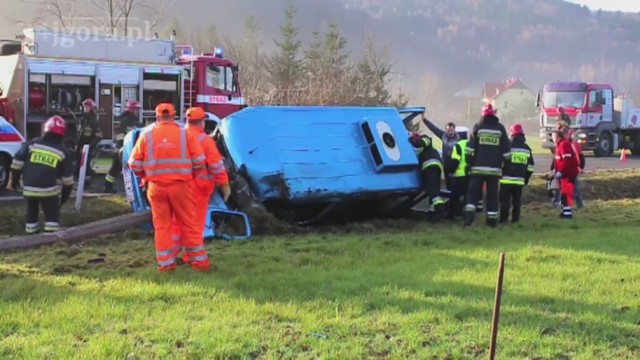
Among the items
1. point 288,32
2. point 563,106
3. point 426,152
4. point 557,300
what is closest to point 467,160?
point 426,152

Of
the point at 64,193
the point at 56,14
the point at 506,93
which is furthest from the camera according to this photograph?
the point at 506,93

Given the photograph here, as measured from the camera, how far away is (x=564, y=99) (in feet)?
87.7

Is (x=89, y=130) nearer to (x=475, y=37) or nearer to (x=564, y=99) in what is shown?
(x=564, y=99)

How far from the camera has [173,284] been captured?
5688 millimetres

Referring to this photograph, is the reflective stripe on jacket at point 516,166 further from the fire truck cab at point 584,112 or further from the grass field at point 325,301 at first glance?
the fire truck cab at point 584,112

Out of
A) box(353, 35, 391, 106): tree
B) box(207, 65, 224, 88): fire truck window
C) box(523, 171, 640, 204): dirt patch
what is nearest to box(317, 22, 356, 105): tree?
box(353, 35, 391, 106): tree

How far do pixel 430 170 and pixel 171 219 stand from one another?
14.8ft

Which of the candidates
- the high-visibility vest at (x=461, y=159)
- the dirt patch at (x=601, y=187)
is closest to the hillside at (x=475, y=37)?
the dirt patch at (x=601, y=187)

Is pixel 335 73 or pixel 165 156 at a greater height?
pixel 335 73

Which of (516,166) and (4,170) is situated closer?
(516,166)

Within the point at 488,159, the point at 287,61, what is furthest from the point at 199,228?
the point at 287,61

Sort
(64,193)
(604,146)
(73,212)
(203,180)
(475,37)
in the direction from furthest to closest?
(475,37)
(604,146)
(73,212)
(64,193)
(203,180)

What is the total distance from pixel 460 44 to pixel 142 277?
165 m

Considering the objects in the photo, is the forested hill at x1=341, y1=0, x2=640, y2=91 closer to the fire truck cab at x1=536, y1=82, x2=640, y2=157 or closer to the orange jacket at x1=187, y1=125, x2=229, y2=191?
the fire truck cab at x1=536, y1=82, x2=640, y2=157
